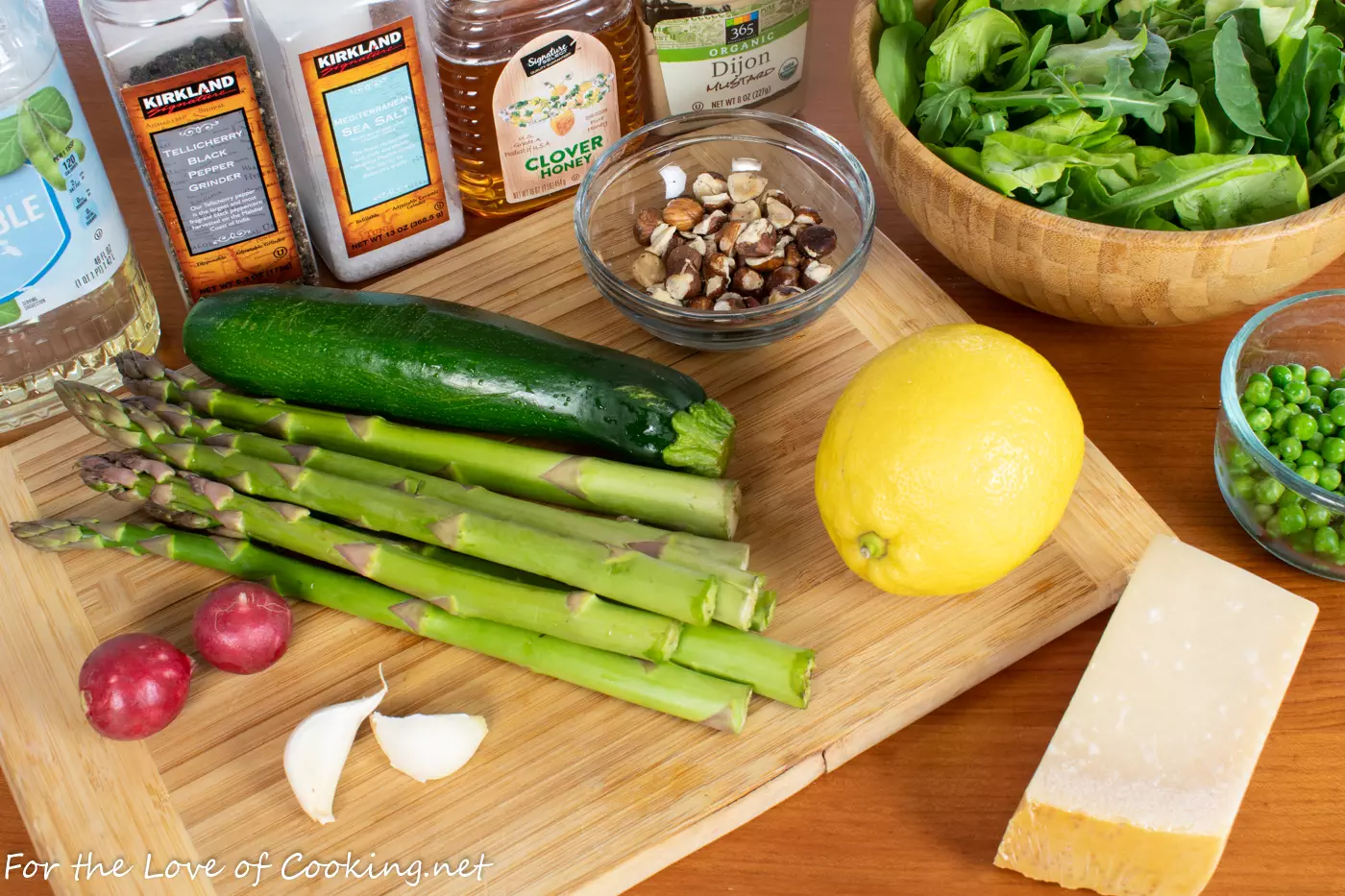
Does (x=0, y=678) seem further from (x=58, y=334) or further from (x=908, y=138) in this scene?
(x=908, y=138)

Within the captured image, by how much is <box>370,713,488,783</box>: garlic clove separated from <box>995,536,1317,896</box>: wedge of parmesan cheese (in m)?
0.48

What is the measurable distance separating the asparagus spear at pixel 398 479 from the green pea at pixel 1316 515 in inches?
21.3

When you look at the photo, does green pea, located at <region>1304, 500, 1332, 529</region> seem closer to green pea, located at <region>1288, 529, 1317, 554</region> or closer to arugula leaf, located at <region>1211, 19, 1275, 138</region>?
green pea, located at <region>1288, 529, 1317, 554</region>

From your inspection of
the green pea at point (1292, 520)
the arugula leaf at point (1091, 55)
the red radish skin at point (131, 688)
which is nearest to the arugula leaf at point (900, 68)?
the arugula leaf at point (1091, 55)

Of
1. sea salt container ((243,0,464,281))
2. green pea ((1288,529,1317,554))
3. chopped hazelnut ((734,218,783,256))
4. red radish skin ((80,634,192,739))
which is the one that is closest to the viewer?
red radish skin ((80,634,192,739))

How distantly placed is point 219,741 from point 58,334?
1.88ft

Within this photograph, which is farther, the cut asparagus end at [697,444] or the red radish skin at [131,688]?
the cut asparagus end at [697,444]

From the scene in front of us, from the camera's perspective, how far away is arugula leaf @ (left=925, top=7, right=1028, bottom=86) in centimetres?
134

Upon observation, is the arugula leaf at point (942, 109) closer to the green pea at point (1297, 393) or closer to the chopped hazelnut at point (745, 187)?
the chopped hazelnut at point (745, 187)

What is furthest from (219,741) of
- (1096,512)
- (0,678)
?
(1096,512)

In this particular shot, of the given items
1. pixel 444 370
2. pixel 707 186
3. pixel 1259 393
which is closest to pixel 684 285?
pixel 707 186

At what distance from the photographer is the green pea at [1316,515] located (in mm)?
1144

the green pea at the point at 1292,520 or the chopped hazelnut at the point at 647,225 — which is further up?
the chopped hazelnut at the point at 647,225

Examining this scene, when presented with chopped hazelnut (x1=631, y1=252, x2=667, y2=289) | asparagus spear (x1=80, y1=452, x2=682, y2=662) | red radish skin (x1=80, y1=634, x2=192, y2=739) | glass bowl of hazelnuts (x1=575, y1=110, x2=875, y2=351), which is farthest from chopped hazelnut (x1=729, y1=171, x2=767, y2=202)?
red radish skin (x1=80, y1=634, x2=192, y2=739)
